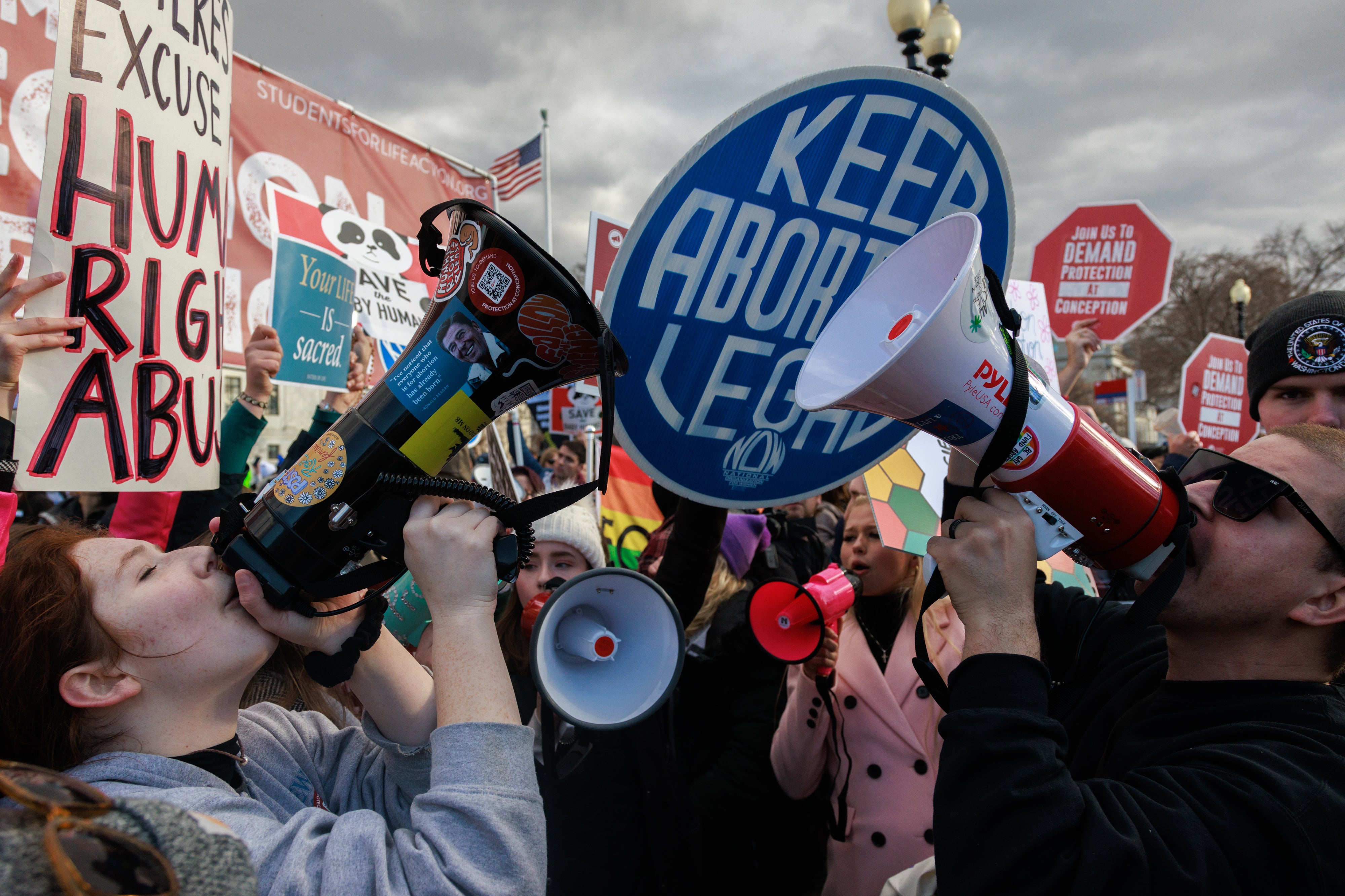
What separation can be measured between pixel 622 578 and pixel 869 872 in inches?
56.6

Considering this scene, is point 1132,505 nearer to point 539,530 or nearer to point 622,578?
point 622,578

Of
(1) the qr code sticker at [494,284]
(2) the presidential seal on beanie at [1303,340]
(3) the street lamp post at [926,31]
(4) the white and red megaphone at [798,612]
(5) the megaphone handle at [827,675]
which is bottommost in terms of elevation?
(5) the megaphone handle at [827,675]

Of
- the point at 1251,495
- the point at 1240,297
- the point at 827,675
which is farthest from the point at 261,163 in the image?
the point at 1240,297

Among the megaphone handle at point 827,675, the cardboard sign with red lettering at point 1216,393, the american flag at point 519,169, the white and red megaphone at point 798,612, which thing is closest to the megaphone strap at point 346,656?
the white and red megaphone at point 798,612

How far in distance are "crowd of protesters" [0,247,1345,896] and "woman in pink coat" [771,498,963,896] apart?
2 cm

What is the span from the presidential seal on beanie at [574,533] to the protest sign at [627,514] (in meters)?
1.16

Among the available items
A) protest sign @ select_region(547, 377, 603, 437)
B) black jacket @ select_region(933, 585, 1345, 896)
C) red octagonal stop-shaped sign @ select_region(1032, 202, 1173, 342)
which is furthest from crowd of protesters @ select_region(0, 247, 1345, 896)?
protest sign @ select_region(547, 377, 603, 437)

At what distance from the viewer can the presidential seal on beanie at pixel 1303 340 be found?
2350 mm

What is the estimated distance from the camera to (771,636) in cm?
191

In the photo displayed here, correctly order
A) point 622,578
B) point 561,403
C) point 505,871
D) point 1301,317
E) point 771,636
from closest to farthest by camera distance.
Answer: point 505,871 → point 622,578 → point 771,636 → point 1301,317 → point 561,403

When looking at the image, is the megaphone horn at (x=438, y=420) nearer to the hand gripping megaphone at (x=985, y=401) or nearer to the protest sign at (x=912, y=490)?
the hand gripping megaphone at (x=985, y=401)

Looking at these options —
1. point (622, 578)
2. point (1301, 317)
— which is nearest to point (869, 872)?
point (622, 578)

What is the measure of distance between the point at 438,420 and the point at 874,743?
1.75 m

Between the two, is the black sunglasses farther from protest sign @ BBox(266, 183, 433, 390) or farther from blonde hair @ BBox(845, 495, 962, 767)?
protest sign @ BBox(266, 183, 433, 390)
